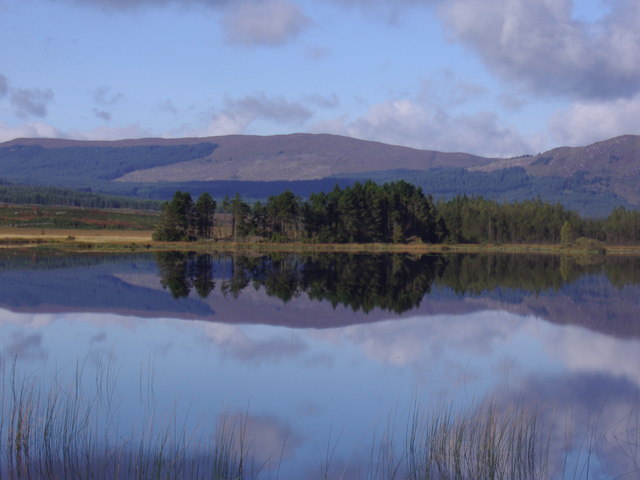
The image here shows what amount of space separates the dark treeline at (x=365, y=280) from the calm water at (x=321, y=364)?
0.37m

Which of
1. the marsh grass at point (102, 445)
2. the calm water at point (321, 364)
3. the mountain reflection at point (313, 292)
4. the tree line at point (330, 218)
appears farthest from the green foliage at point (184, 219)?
the marsh grass at point (102, 445)

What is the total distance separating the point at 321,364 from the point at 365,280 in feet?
80.2

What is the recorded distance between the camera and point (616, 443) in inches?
503

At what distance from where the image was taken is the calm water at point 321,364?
12.8m

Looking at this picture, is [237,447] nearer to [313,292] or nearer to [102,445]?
[102,445]

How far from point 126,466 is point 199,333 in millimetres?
→ 12911

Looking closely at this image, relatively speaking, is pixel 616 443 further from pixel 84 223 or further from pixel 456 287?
pixel 84 223

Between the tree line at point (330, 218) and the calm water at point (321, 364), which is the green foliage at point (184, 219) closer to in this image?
the tree line at point (330, 218)

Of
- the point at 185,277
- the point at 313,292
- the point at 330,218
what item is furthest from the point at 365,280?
the point at 330,218

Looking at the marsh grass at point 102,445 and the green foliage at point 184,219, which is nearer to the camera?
the marsh grass at point 102,445

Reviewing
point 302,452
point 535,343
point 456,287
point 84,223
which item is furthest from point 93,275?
point 84,223

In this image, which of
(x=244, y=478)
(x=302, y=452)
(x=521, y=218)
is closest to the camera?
(x=244, y=478)

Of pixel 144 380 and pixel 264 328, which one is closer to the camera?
pixel 144 380

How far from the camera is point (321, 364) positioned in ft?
63.5
